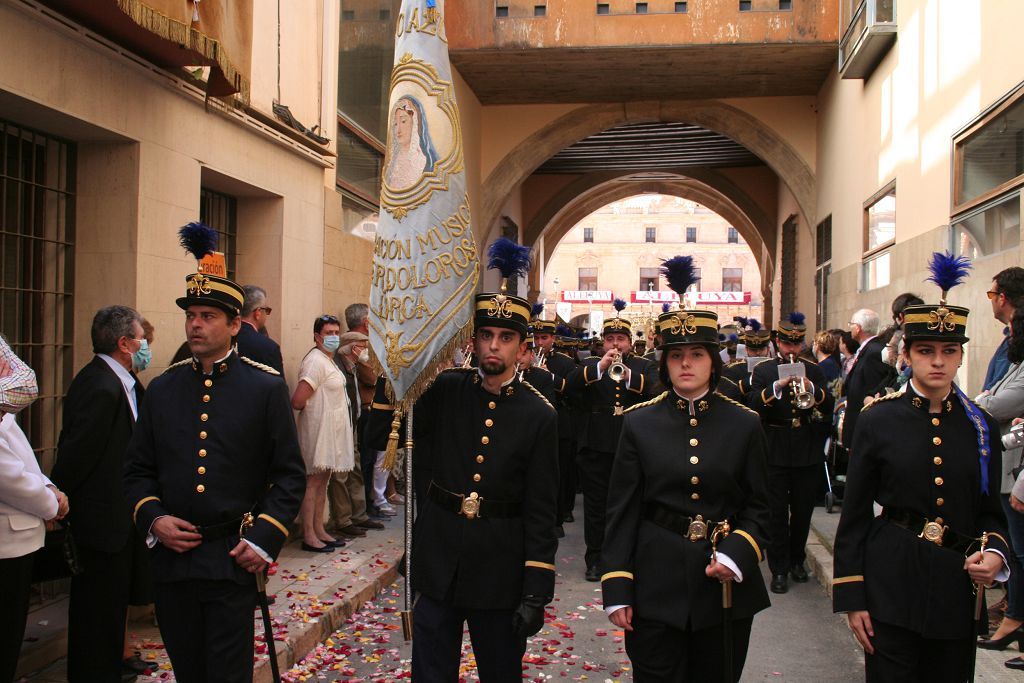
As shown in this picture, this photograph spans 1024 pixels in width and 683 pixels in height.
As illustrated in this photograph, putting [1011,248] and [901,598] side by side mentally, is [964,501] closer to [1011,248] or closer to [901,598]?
[901,598]

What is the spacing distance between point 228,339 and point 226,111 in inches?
157

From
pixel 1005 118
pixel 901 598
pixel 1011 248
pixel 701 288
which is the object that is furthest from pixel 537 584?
pixel 701 288

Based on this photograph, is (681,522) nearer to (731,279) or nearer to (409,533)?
(409,533)

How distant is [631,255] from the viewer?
66938 millimetres

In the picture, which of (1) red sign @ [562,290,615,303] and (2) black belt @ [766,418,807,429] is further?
(1) red sign @ [562,290,615,303]

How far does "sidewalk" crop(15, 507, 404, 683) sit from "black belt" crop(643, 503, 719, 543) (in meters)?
2.68

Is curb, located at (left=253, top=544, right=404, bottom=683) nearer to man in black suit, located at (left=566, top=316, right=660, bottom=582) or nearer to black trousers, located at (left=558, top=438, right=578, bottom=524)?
man in black suit, located at (left=566, top=316, right=660, bottom=582)

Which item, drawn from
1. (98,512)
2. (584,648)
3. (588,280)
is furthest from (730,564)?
(588,280)

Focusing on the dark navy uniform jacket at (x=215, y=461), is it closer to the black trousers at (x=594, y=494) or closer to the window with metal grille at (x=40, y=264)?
the window with metal grille at (x=40, y=264)

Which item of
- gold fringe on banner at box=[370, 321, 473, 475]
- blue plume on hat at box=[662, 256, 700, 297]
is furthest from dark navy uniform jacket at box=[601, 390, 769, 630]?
gold fringe on banner at box=[370, 321, 473, 475]

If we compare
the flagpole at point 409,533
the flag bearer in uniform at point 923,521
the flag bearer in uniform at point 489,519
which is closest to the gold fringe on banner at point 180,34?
the flag bearer in uniform at point 489,519

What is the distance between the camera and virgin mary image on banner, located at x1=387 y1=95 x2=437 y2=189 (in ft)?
14.3

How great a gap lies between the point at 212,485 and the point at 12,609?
1.16 meters

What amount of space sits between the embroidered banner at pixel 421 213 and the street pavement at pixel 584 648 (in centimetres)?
236
